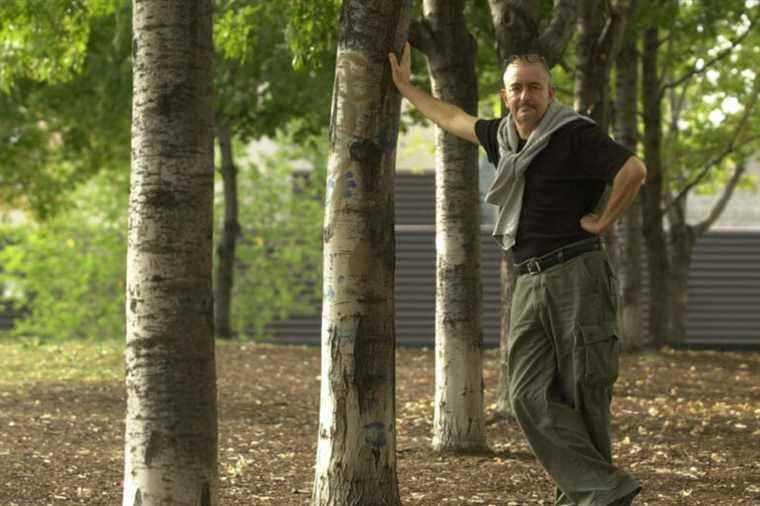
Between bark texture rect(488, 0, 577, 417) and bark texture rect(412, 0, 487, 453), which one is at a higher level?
bark texture rect(488, 0, 577, 417)

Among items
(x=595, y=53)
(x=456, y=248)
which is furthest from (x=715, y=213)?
(x=456, y=248)

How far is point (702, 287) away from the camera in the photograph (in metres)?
29.7

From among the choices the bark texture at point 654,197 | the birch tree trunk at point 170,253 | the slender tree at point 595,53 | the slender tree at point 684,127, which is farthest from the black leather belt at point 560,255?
the bark texture at point 654,197

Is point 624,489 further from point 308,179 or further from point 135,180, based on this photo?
point 308,179

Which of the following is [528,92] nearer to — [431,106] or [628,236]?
[431,106]

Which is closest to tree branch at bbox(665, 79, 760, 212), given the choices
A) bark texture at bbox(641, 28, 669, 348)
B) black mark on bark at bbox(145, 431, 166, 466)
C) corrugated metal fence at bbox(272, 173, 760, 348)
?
bark texture at bbox(641, 28, 669, 348)

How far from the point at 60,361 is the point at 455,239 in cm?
968

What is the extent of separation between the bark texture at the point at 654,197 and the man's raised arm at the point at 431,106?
13.3 metres

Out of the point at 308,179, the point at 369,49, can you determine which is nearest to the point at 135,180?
the point at 369,49

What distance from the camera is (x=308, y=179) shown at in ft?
95.0

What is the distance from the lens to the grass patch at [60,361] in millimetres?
15562

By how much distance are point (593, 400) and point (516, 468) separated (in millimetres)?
2723

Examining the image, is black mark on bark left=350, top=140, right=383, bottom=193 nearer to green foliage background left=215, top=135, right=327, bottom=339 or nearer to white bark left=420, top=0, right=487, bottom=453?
white bark left=420, top=0, right=487, bottom=453

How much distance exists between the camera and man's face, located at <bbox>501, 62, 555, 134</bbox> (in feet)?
20.6
